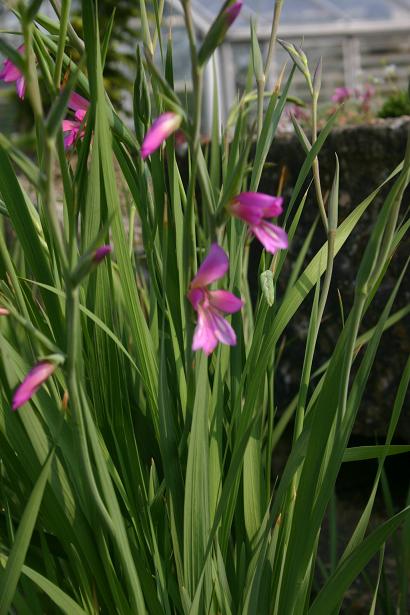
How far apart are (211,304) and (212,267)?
1.5 inches

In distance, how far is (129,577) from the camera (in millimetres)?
770

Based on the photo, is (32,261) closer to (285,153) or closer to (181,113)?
(181,113)

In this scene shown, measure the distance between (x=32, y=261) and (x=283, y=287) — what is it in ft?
4.02

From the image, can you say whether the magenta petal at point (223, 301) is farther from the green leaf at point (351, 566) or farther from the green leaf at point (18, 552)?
the green leaf at point (351, 566)

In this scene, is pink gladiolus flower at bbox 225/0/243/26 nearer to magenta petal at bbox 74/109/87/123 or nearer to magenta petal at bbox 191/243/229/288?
magenta petal at bbox 191/243/229/288


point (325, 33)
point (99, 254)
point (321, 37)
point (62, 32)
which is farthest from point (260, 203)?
point (321, 37)

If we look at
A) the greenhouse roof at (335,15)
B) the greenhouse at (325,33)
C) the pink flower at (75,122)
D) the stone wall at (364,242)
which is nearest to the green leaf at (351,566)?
the pink flower at (75,122)

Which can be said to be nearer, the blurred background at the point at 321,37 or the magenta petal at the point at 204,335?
the magenta petal at the point at 204,335

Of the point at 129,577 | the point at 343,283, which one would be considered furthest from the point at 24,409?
the point at 343,283

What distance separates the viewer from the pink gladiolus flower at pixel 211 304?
23.6 inches

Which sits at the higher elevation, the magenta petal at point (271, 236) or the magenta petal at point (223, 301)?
the magenta petal at point (271, 236)

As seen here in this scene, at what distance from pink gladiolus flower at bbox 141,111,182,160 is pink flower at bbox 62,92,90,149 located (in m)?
0.35

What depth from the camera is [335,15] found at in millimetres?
11352

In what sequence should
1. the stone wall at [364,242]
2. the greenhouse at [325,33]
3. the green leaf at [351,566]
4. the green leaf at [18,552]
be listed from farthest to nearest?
the greenhouse at [325,33]
the stone wall at [364,242]
the green leaf at [351,566]
the green leaf at [18,552]
